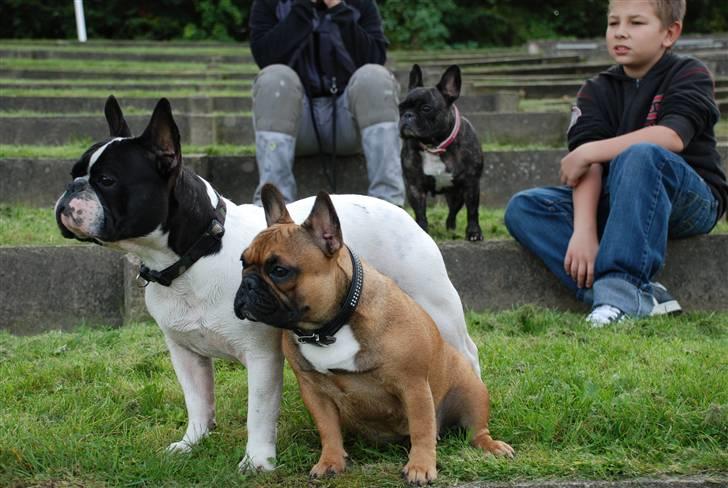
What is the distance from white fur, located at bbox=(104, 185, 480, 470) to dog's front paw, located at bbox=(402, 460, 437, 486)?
336mm

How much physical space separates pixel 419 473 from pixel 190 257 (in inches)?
36.3

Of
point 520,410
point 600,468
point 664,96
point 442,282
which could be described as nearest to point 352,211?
point 442,282

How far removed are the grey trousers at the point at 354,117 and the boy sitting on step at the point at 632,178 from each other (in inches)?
30.6

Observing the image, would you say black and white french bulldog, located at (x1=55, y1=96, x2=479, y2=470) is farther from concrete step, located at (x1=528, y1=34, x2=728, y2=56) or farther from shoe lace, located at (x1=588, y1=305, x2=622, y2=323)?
concrete step, located at (x1=528, y1=34, x2=728, y2=56)

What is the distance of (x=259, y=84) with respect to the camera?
5.25 m

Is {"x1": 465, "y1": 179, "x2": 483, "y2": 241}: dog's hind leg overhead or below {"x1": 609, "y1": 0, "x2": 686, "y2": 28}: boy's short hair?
below

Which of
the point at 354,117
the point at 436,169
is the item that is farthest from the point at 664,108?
the point at 354,117

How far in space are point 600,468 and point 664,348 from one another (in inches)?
51.8

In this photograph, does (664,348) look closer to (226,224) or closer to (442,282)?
(442,282)

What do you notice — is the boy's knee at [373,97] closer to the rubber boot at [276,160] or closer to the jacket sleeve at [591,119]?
the rubber boot at [276,160]

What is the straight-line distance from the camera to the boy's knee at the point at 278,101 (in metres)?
5.20

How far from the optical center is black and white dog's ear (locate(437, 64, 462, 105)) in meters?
5.04

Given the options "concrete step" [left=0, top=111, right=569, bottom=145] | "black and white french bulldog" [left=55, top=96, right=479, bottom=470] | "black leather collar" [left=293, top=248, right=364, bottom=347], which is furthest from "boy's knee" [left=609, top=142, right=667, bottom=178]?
"concrete step" [left=0, top=111, right=569, bottom=145]

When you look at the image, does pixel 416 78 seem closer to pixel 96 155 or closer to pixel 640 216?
pixel 640 216
